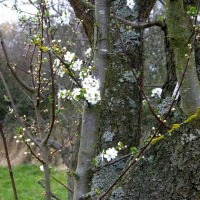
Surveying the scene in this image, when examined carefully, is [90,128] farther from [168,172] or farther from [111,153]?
[168,172]

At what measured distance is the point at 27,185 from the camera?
364 inches

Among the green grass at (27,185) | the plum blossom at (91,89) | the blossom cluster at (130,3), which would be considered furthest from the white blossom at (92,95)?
the green grass at (27,185)

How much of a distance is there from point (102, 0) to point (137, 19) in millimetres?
1214

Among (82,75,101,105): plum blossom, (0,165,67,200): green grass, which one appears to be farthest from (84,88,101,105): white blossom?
(0,165,67,200): green grass

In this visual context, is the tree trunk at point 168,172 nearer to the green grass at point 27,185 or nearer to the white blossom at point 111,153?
the white blossom at point 111,153

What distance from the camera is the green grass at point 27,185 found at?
8.40 meters

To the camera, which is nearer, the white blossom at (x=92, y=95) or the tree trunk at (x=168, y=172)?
the white blossom at (x=92, y=95)

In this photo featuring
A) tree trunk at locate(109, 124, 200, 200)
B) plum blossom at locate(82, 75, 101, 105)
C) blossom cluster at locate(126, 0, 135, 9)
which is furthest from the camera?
blossom cluster at locate(126, 0, 135, 9)

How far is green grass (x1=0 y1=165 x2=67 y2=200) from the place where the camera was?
27.6ft

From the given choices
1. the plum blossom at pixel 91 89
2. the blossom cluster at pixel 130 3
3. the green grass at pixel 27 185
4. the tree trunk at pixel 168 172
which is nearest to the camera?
the plum blossom at pixel 91 89

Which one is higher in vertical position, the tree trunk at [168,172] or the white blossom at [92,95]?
the white blossom at [92,95]

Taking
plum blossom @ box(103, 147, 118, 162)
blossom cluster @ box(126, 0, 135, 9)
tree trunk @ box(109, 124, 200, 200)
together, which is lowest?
tree trunk @ box(109, 124, 200, 200)

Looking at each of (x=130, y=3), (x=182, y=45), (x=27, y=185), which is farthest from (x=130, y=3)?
(x=27, y=185)

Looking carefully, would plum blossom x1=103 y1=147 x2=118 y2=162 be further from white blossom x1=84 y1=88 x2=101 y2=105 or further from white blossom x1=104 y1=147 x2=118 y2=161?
white blossom x1=84 y1=88 x2=101 y2=105
